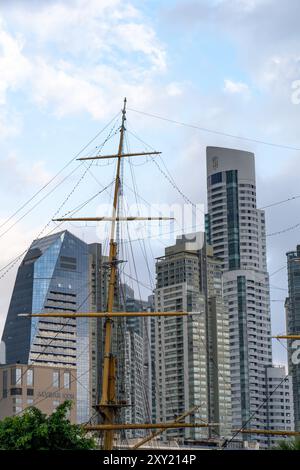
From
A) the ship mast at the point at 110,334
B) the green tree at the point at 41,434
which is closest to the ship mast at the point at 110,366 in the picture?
the ship mast at the point at 110,334

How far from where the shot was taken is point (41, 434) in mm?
58750

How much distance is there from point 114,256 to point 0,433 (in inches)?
816

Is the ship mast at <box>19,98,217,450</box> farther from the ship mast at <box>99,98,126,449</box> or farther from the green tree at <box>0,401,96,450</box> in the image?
the green tree at <box>0,401,96,450</box>

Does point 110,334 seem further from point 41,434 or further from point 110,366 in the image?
point 41,434

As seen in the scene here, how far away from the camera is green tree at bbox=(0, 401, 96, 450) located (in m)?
58.8

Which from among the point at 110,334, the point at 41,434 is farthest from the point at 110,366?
the point at 41,434

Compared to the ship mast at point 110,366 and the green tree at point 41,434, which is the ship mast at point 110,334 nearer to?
the ship mast at point 110,366

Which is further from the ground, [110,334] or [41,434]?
[110,334]

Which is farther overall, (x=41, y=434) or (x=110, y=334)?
(x=110, y=334)

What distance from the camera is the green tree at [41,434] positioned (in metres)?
58.8

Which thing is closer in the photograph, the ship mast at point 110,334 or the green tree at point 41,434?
the green tree at point 41,434

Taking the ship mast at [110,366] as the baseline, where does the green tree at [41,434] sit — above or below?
Answer: below
